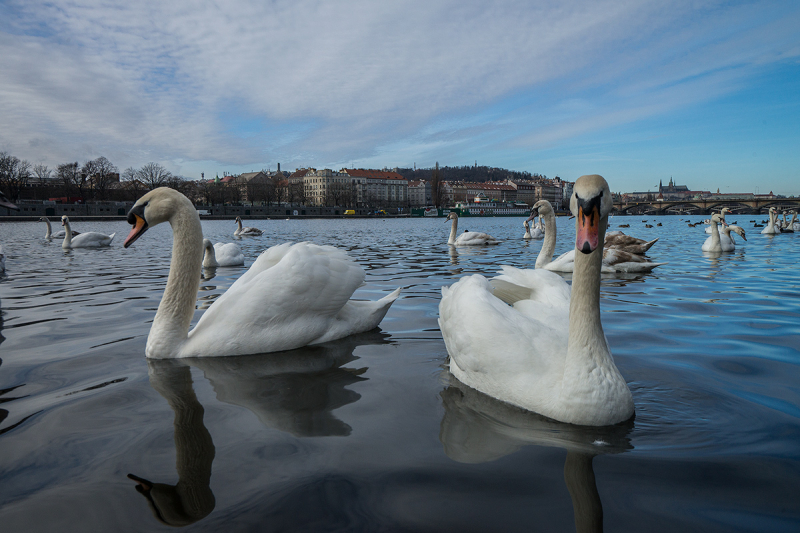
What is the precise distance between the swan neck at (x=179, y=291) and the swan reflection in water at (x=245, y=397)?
16cm

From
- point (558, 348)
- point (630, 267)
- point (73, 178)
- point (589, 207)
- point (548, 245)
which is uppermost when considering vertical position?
point (73, 178)

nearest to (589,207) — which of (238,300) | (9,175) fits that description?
(238,300)

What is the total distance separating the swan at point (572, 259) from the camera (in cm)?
857

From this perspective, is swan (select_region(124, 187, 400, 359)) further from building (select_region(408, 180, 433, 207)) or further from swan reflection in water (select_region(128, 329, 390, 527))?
building (select_region(408, 180, 433, 207))

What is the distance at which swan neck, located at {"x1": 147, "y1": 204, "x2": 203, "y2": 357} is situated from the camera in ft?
12.6

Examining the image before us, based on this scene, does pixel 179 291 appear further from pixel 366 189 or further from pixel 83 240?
pixel 366 189

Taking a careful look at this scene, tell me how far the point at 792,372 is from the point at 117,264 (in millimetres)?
12233

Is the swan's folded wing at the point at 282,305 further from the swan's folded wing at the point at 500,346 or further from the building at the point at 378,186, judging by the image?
the building at the point at 378,186

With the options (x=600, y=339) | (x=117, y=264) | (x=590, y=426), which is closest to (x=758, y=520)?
(x=590, y=426)

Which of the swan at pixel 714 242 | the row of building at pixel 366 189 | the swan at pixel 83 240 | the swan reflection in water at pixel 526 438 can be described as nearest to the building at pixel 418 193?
the row of building at pixel 366 189

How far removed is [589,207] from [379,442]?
159 centimetres

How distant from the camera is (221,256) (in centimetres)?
1041

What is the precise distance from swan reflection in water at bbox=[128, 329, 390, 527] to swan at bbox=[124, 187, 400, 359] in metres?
0.14

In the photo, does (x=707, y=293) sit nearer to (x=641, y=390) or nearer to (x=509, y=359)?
(x=641, y=390)
